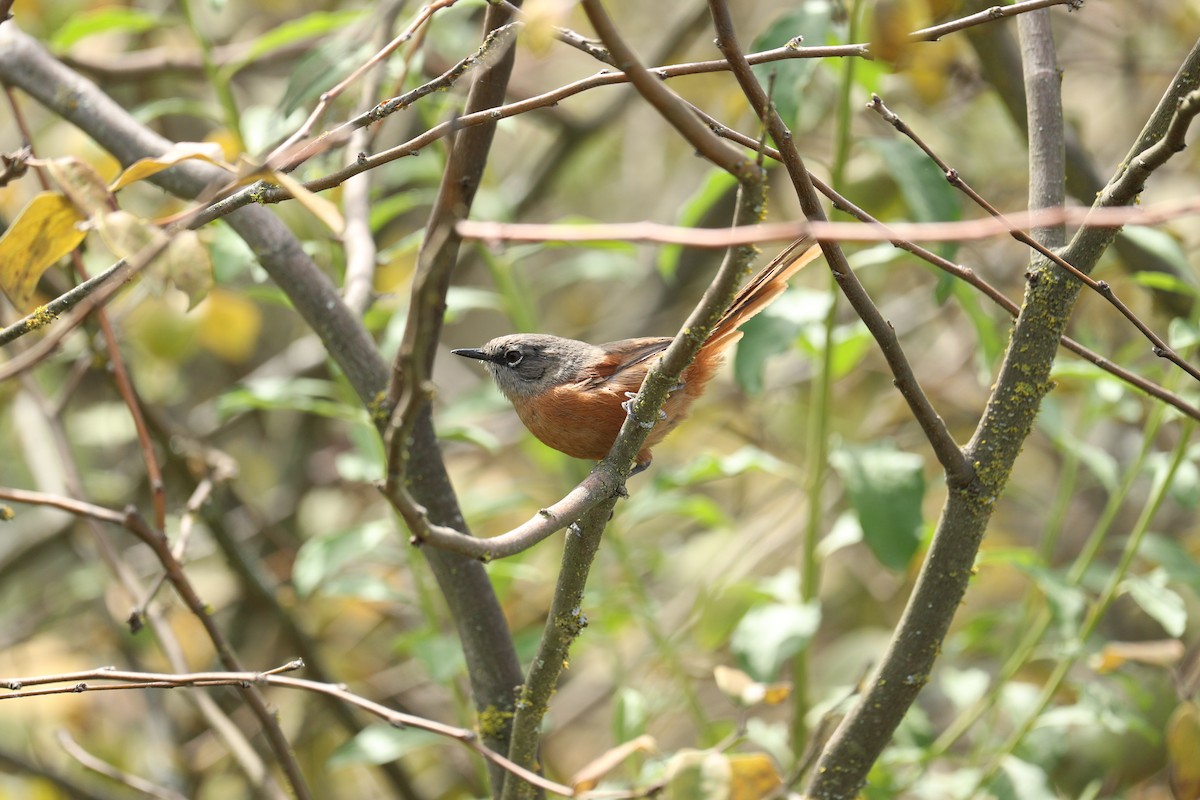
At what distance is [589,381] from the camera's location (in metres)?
3.30

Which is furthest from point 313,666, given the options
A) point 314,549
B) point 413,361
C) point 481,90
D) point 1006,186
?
point 1006,186

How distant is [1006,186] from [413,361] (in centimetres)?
551

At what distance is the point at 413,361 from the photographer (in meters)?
1.19

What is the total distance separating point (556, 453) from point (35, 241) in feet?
7.80

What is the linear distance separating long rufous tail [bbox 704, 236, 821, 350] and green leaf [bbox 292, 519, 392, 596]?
1.31 m

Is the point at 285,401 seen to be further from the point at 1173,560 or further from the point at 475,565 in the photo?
the point at 1173,560

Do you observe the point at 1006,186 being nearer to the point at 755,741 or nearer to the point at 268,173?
the point at 755,741

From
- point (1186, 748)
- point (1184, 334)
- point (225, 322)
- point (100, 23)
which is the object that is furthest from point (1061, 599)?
point (225, 322)

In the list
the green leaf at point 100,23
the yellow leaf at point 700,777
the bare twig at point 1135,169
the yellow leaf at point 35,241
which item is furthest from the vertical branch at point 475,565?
the green leaf at point 100,23

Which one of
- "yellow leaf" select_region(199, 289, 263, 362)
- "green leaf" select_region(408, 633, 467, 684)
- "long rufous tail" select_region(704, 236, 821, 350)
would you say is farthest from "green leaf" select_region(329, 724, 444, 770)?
"yellow leaf" select_region(199, 289, 263, 362)

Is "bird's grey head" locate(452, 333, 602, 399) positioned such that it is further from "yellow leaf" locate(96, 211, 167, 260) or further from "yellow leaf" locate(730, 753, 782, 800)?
"yellow leaf" locate(96, 211, 167, 260)

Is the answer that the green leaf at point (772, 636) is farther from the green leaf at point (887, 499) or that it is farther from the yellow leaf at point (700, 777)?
the yellow leaf at point (700, 777)

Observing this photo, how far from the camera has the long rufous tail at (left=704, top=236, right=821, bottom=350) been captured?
8.42 ft

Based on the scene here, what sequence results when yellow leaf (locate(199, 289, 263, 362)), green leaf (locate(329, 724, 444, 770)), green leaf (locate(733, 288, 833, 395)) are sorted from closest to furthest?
green leaf (locate(733, 288, 833, 395)) → green leaf (locate(329, 724, 444, 770)) → yellow leaf (locate(199, 289, 263, 362))
